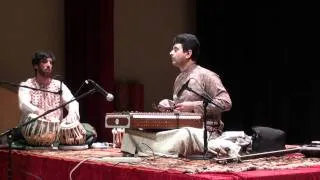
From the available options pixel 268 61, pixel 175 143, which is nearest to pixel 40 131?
pixel 175 143

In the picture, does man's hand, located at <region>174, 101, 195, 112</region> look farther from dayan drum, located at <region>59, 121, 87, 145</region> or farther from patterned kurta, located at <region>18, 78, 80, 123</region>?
patterned kurta, located at <region>18, 78, 80, 123</region>

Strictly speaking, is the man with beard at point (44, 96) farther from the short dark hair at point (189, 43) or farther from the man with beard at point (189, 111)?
the short dark hair at point (189, 43)

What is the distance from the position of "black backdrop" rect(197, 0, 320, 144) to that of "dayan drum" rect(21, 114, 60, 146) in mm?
3574

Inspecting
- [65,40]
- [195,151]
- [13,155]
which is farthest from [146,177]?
[65,40]

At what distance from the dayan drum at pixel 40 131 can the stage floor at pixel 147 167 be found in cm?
18

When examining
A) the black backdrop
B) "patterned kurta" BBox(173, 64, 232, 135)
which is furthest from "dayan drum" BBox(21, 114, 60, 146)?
the black backdrop

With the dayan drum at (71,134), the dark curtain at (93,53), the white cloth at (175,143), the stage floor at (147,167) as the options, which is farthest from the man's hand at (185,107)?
the dark curtain at (93,53)

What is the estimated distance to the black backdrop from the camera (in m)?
7.34

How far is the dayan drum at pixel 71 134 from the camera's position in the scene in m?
4.99

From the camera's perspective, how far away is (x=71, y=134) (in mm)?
4996

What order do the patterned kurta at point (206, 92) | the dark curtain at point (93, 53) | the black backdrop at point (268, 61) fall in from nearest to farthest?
the patterned kurta at point (206, 92)
the black backdrop at point (268, 61)
the dark curtain at point (93, 53)

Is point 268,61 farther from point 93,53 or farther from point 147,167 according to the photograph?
point 147,167

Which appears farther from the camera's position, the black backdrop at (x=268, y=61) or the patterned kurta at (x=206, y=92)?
the black backdrop at (x=268, y=61)

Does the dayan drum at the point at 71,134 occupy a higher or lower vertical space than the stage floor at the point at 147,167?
higher
